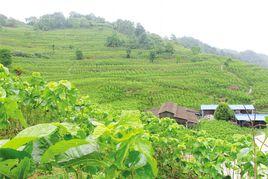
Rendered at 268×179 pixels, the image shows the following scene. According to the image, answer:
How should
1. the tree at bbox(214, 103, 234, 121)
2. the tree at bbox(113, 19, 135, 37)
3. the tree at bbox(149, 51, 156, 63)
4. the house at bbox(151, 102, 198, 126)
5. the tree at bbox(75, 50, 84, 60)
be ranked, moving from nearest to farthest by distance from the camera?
the house at bbox(151, 102, 198, 126), the tree at bbox(214, 103, 234, 121), the tree at bbox(75, 50, 84, 60), the tree at bbox(149, 51, 156, 63), the tree at bbox(113, 19, 135, 37)

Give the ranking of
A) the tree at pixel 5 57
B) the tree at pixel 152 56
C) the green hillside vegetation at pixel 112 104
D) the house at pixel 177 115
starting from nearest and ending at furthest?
the green hillside vegetation at pixel 112 104 < the house at pixel 177 115 < the tree at pixel 5 57 < the tree at pixel 152 56

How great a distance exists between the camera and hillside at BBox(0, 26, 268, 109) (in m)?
42.9

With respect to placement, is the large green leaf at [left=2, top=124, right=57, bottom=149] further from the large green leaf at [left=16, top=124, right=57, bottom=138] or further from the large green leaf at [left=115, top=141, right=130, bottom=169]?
the large green leaf at [left=115, top=141, right=130, bottom=169]

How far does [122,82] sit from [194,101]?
9608 millimetres

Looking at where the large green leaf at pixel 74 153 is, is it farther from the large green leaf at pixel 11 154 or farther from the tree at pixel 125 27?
the tree at pixel 125 27

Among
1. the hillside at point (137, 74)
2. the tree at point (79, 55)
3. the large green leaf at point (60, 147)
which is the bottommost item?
the hillside at point (137, 74)

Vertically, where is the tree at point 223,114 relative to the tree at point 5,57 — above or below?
below

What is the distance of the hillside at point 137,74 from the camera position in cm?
4288

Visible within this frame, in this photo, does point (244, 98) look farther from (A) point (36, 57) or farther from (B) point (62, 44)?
(B) point (62, 44)

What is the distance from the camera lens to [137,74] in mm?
51500

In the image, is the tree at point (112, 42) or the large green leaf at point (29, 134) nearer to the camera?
the large green leaf at point (29, 134)

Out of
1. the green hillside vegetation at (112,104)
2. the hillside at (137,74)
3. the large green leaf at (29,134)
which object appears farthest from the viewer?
the hillside at (137,74)

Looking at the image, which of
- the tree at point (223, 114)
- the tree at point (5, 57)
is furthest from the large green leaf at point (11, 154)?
the tree at point (5, 57)

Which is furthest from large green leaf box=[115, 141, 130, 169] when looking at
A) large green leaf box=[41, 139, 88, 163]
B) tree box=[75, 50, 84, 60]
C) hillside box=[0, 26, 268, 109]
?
tree box=[75, 50, 84, 60]
